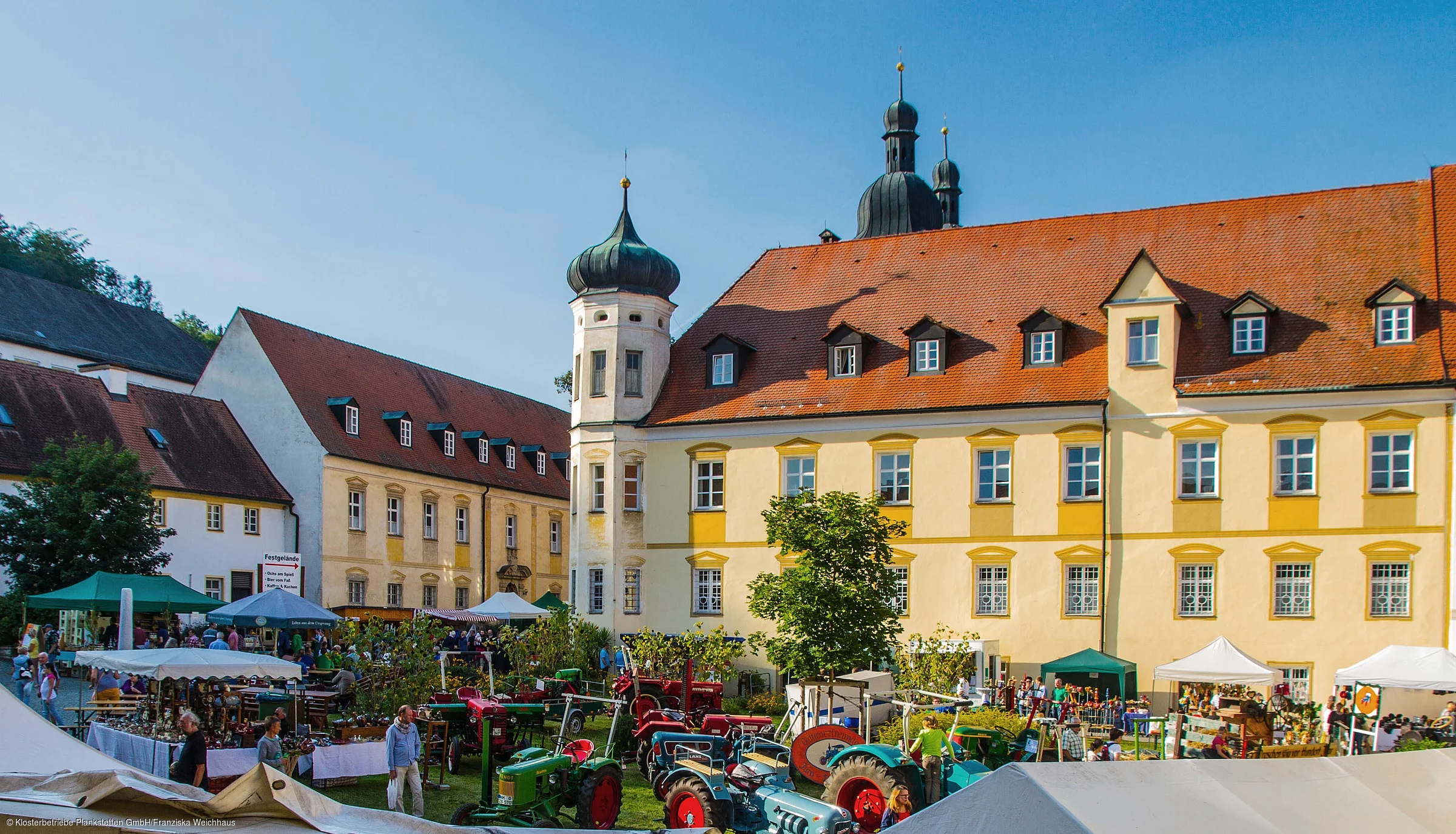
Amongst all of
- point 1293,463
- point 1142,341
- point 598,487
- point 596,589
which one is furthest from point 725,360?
point 1293,463

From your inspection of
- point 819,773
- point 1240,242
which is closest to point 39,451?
point 819,773

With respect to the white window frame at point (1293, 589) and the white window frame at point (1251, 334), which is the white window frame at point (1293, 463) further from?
the white window frame at point (1251, 334)

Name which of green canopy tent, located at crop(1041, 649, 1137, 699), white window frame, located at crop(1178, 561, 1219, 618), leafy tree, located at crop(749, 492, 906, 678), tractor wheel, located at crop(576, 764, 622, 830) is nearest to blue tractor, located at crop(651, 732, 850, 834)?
tractor wheel, located at crop(576, 764, 622, 830)

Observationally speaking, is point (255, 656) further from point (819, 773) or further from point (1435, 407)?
point (1435, 407)

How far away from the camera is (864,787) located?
51.1 ft

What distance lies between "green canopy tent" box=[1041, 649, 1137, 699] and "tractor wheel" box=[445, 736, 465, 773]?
1449cm

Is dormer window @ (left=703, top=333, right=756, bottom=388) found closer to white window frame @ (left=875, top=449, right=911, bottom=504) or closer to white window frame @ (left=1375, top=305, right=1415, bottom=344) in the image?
white window frame @ (left=875, top=449, right=911, bottom=504)

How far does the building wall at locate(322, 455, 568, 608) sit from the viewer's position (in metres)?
44.4

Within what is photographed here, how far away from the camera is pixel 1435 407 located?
29.9 m

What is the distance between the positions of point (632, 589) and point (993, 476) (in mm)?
11114

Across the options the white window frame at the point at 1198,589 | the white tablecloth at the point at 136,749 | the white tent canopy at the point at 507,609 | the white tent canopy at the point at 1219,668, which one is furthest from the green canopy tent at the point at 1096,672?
the white tablecloth at the point at 136,749

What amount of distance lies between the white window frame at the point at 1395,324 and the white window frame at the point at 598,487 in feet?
69.6

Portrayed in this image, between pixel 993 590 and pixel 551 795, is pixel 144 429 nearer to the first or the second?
pixel 993 590

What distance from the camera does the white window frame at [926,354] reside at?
1393 inches
